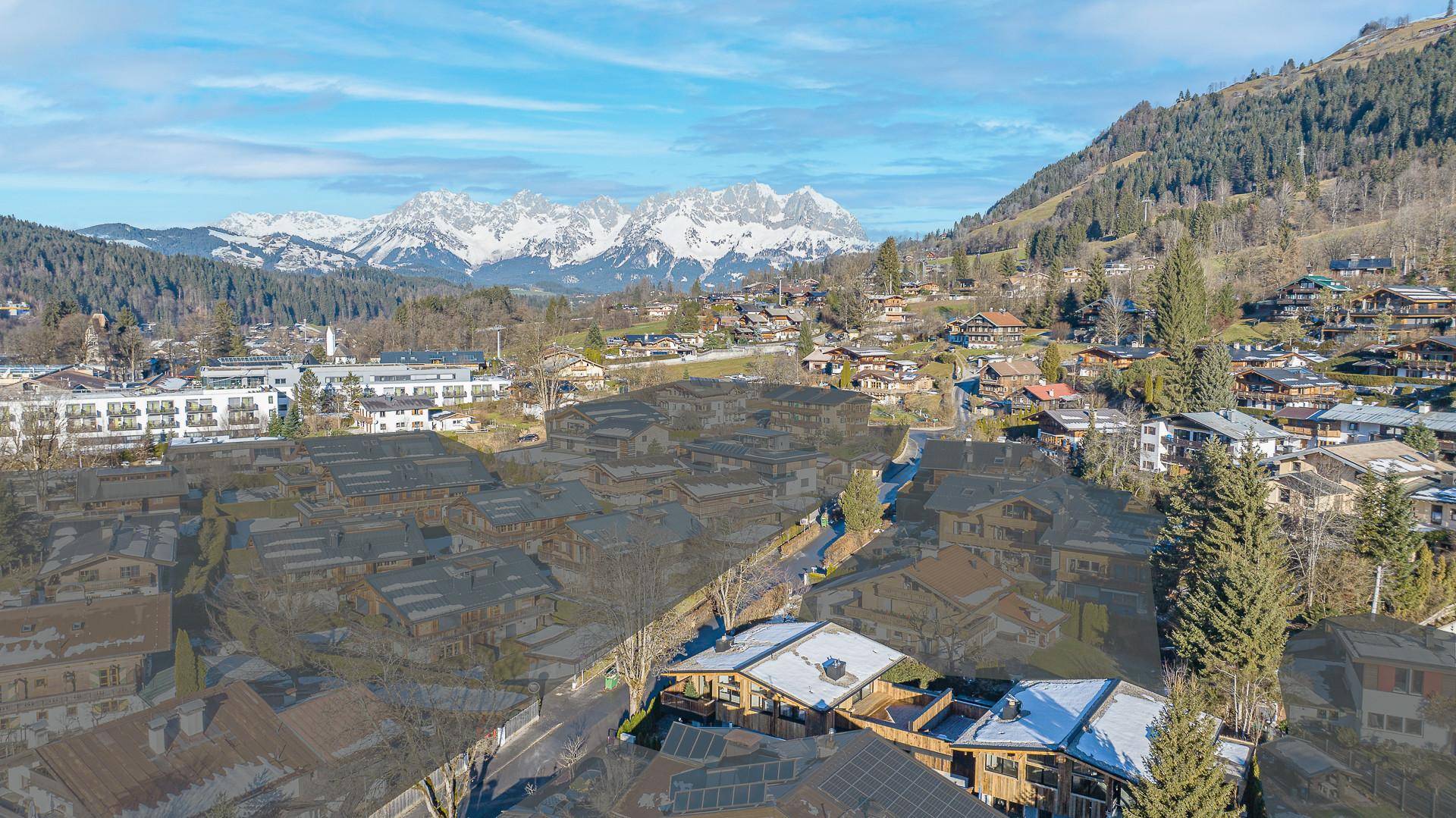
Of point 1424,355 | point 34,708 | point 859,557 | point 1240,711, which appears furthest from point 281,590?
point 1424,355

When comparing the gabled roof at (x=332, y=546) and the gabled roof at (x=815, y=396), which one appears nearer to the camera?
the gabled roof at (x=332, y=546)

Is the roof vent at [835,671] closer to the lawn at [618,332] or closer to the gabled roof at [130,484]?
the gabled roof at [130,484]

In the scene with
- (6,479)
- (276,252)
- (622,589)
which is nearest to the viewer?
(622,589)

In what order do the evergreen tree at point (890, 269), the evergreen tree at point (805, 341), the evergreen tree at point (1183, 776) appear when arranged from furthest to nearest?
the evergreen tree at point (890, 269) < the evergreen tree at point (805, 341) < the evergreen tree at point (1183, 776)

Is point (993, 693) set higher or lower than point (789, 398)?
lower

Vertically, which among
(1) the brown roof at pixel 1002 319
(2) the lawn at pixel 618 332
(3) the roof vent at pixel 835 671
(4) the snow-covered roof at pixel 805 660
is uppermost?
(1) the brown roof at pixel 1002 319

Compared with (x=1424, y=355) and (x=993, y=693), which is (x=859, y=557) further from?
(x=1424, y=355)

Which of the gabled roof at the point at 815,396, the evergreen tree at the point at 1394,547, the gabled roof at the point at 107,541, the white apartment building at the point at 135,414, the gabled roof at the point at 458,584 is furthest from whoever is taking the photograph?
the gabled roof at the point at 815,396

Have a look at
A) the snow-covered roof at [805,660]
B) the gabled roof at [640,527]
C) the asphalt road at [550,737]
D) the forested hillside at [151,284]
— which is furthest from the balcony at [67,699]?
the forested hillside at [151,284]
